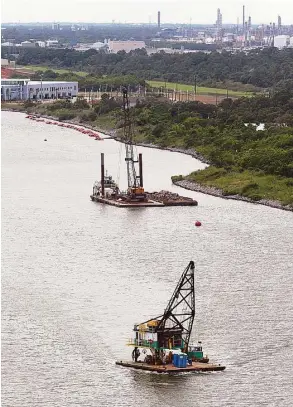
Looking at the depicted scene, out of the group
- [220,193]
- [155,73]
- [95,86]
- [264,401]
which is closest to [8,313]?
[264,401]

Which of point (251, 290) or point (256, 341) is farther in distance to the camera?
point (251, 290)

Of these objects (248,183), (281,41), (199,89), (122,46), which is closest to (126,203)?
(248,183)

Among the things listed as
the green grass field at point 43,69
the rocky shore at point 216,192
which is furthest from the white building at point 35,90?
the rocky shore at point 216,192

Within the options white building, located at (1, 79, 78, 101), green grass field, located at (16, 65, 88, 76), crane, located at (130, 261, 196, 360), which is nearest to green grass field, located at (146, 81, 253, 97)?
white building, located at (1, 79, 78, 101)

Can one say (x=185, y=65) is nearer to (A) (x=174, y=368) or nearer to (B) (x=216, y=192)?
(B) (x=216, y=192)

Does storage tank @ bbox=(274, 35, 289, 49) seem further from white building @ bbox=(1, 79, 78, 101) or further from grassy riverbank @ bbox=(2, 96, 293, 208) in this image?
grassy riverbank @ bbox=(2, 96, 293, 208)

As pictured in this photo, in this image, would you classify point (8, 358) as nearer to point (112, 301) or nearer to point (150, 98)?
point (112, 301)
